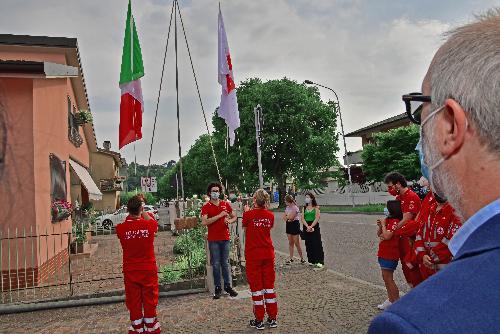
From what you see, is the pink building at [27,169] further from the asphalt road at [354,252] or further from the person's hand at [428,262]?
→ the person's hand at [428,262]

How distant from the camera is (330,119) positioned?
42.4 metres

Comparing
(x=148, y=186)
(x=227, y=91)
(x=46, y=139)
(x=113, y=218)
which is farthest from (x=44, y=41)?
(x=113, y=218)

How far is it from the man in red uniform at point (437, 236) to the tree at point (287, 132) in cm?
3456

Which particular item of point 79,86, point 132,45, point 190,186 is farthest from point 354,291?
point 190,186

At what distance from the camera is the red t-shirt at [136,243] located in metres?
5.71

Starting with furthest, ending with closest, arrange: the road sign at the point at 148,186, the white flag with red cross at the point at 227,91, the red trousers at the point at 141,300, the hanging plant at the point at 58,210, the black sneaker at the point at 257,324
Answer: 1. the road sign at the point at 148,186
2. the hanging plant at the point at 58,210
3. the white flag with red cross at the point at 227,91
4. the black sneaker at the point at 257,324
5. the red trousers at the point at 141,300

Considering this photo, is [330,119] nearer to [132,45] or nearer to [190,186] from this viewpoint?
[132,45]

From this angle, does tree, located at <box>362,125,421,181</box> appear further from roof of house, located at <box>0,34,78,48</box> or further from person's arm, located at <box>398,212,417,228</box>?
person's arm, located at <box>398,212,417,228</box>

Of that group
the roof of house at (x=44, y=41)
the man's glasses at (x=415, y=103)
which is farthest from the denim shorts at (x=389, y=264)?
the roof of house at (x=44, y=41)

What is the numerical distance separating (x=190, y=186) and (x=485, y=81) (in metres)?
86.9

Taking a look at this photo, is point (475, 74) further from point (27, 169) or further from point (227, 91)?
point (27, 169)

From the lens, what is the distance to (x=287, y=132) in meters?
41.2

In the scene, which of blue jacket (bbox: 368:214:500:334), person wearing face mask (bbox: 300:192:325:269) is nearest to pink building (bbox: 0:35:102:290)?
person wearing face mask (bbox: 300:192:325:269)

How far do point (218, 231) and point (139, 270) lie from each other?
94.8 inches
